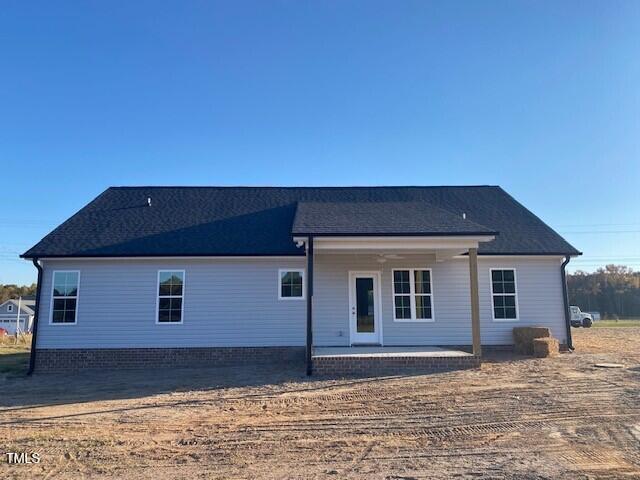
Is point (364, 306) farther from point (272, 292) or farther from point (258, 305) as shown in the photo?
point (258, 305)

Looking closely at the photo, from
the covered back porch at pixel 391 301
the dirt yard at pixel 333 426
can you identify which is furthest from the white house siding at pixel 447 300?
the dirt yard at pixel 333 426

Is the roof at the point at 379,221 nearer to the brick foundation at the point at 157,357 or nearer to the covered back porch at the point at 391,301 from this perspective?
the covered back porch at the point at 391,301

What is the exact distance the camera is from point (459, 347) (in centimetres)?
1320

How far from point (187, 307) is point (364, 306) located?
511 cm

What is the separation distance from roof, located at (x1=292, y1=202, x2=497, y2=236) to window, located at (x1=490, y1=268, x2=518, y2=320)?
7.33 ft

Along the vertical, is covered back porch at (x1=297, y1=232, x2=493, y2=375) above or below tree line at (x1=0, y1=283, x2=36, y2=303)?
below

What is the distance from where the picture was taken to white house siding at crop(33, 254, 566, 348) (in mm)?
12758

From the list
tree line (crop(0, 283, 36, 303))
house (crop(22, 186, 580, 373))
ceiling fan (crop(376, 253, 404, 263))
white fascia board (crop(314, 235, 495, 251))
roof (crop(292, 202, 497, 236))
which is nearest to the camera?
roof (crop(292, 202, 497, 236))

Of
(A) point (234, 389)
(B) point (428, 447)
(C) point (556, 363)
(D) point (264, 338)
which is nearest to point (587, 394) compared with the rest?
(C) point (556, 363)

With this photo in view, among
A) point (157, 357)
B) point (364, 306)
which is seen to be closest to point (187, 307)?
point (157, 357)

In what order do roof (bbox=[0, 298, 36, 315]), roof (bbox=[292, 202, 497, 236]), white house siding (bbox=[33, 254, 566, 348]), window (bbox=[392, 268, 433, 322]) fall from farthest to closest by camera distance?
1. roof (bbox=[0, 298, 36, 315])
2. window (bbox=[392, 268, 433, 322])
3. white house siding (bbox=[33, 254, 566, 348])
4. roof (bbox=[292, 202, 497, 236])

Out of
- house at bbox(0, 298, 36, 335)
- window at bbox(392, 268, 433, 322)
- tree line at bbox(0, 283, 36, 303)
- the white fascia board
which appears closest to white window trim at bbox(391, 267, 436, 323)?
window at bbox(392, 268, 433, 322)

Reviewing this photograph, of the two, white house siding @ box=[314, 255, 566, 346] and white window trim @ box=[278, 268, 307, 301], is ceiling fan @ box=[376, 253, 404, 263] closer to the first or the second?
white house siding @ box=[314, 255, 566, 346]

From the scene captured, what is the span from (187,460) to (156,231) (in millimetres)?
9734
